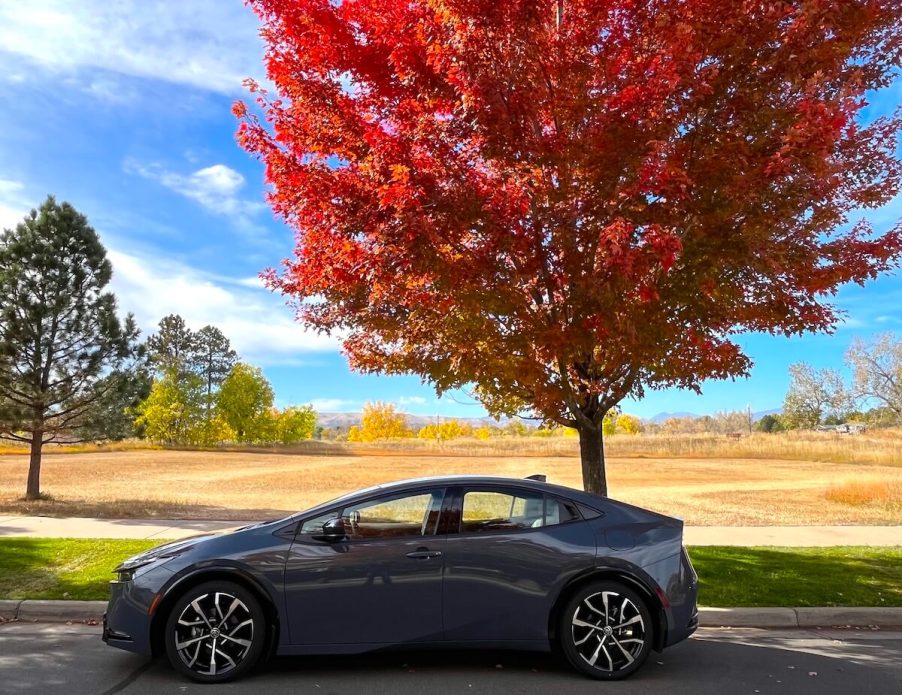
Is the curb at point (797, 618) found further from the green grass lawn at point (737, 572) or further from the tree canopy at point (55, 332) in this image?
the tree canopy at point (55, 332)

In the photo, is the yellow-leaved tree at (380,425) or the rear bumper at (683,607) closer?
the rear bumper at (683,607)

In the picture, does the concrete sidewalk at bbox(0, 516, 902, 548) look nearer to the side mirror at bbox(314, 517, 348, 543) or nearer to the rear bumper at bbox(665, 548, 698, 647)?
the side mirror at bbox(314, 517, 348, 543)

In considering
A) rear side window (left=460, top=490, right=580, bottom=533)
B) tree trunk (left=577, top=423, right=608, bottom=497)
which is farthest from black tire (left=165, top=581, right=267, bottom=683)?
tree trunk (left=577, top=423, right=608, bottom=497)

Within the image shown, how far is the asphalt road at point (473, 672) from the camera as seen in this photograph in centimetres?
464

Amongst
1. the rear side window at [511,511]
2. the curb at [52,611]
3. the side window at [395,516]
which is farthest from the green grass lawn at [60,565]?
the rear side window at [511,511]

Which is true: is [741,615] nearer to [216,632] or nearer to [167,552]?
[216,632]

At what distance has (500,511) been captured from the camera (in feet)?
16.7

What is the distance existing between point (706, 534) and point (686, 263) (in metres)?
6.73

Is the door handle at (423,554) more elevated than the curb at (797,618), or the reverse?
the door handle at (423,554)

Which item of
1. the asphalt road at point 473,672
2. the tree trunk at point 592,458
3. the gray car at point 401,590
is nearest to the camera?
the asphalt road at point 473,672

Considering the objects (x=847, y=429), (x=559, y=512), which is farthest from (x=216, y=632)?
(x=847, y=429)

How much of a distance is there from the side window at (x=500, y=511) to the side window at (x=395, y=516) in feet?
0.74

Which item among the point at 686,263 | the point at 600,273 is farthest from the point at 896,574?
the point at 600,273

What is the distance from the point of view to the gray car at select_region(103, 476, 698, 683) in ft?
15.6
